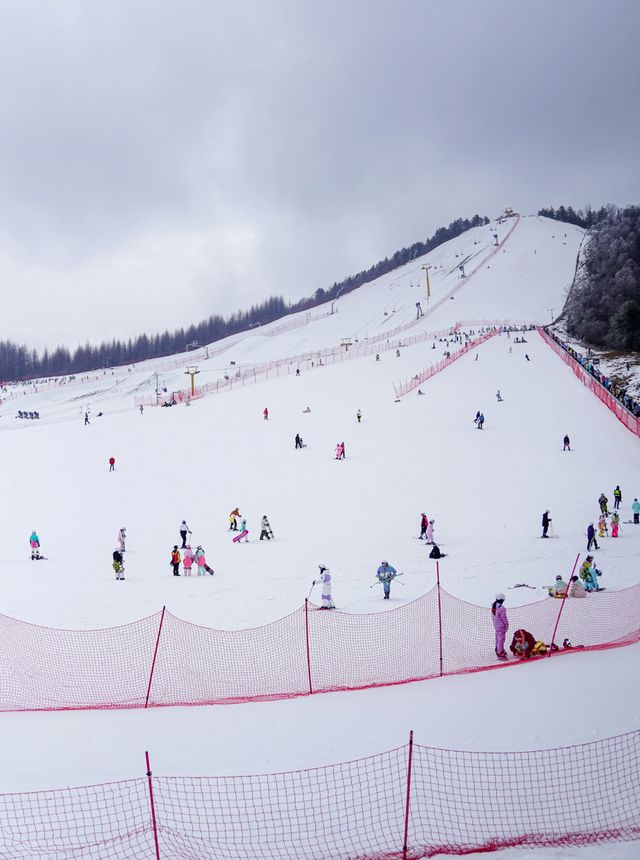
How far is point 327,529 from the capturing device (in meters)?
21.9

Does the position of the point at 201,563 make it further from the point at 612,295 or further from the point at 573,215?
the point at 573,215

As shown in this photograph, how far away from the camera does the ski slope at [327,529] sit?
800 centimetres

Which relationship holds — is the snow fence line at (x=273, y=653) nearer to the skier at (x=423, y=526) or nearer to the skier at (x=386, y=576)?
the skier at (x=386, y=576)

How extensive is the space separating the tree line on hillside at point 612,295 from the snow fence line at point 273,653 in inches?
1769

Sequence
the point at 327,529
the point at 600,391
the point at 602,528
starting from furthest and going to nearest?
the point at 600,391, the point at 327,529, the point at 602,528

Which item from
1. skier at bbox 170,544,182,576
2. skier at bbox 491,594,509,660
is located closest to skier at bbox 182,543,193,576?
skier at bbox 170,544,182,576

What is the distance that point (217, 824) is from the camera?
19.7 ft

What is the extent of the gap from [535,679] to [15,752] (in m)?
6.96

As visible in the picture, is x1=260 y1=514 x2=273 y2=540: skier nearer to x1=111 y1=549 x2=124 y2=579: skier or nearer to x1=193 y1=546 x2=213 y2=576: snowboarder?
x1=193 y1=546 x2=213 y2=576: snowboarder

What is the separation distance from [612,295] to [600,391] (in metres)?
28.8

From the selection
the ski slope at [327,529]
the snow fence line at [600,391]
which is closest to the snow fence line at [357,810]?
the ski slope at [327,529]

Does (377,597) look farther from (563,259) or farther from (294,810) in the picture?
(563,259)

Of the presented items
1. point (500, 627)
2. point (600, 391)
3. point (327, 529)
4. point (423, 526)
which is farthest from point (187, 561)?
point (600, 391)

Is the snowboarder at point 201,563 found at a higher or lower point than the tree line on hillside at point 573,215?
lower
